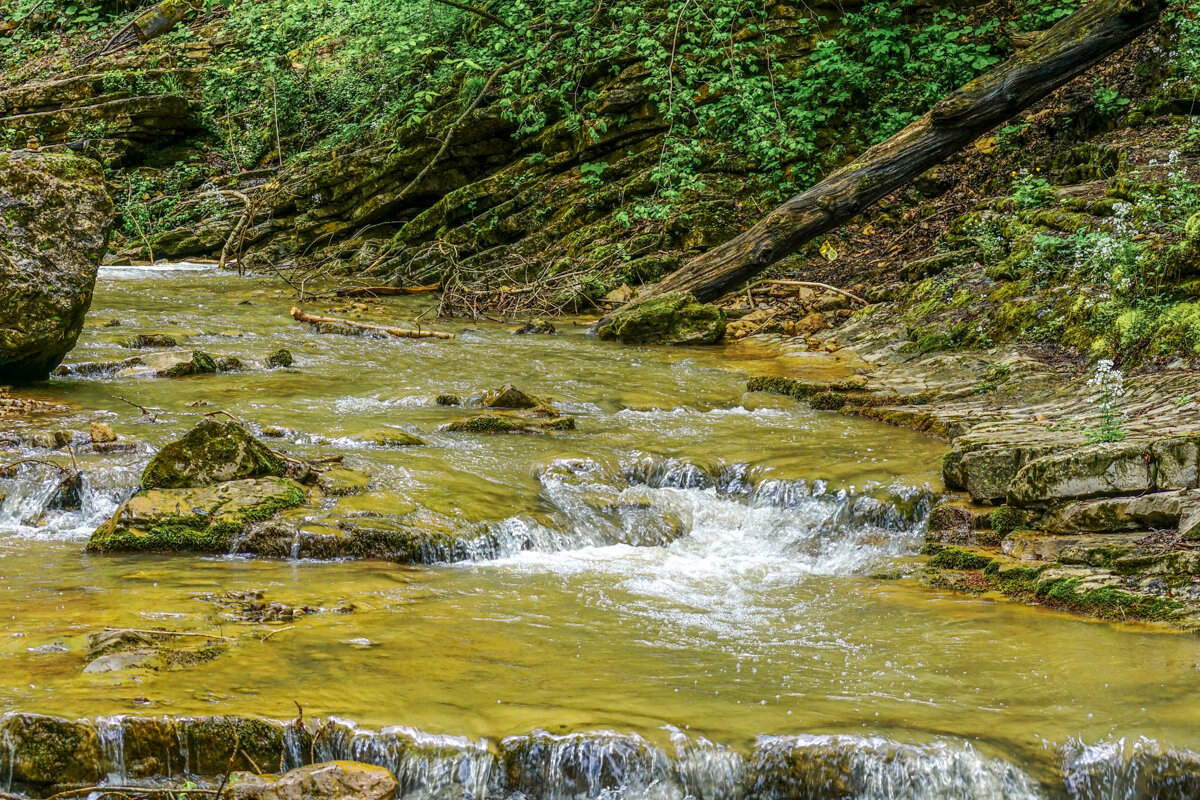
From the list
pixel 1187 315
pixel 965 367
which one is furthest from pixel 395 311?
pixel 1187 315

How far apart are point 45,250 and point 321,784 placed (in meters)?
6.38

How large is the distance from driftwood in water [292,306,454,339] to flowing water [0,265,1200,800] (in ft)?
11.3

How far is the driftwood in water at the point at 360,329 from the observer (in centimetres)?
1216

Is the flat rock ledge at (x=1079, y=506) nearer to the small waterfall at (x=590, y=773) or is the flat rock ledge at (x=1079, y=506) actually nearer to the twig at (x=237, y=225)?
the small waterfall at (x=590, y=773)

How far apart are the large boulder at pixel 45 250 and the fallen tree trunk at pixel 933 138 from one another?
23.2 ft

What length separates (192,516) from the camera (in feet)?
18.6

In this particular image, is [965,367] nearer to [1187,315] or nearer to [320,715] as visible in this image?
[1187,315]

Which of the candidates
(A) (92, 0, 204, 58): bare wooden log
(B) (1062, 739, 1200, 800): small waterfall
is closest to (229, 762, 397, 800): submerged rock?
(B) (1062, 739, 1200, 800): small waterfall

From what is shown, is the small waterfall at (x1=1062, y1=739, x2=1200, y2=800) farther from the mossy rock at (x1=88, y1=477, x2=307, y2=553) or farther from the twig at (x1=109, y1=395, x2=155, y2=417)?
the twig at (x1=109, y1=395, x2=155, y2=417)

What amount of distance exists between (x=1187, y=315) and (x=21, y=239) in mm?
8960

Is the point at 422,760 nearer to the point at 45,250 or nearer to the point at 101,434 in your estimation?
the point at 101,434

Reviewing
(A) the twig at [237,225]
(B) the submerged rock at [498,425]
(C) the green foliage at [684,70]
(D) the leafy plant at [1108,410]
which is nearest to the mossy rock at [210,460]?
(B) the submerged rock at [498,425]

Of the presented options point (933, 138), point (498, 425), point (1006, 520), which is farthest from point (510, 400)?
point (933, 138)

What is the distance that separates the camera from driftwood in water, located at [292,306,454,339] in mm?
12164
